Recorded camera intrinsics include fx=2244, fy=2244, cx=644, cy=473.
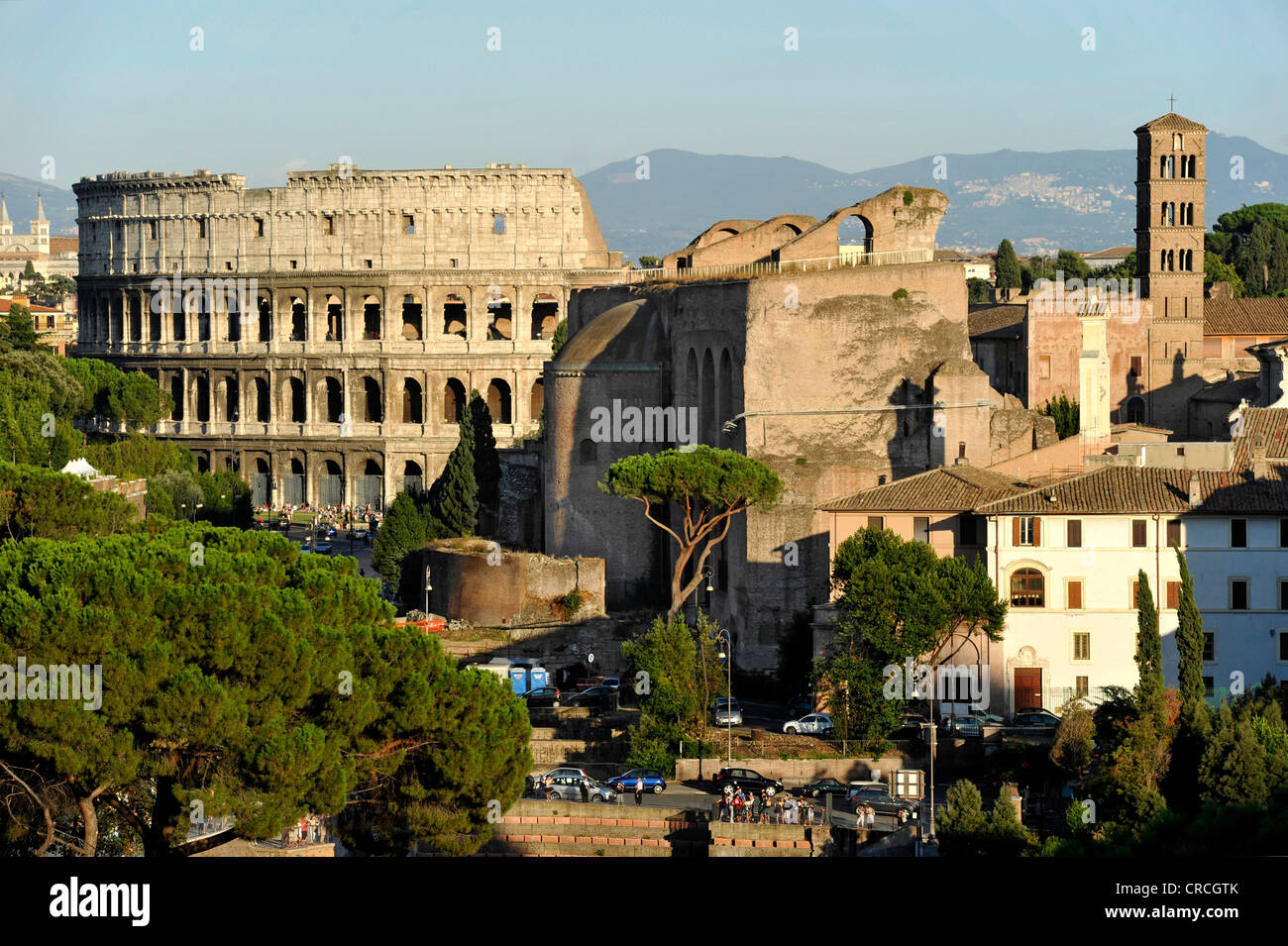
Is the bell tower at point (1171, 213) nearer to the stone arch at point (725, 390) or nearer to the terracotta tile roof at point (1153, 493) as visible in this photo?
the stone arch at point (725, 390)

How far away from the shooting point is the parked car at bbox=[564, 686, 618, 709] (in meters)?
49.6

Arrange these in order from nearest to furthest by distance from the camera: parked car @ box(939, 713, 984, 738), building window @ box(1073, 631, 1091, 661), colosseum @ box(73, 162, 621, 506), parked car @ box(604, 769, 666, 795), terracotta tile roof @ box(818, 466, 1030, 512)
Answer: parked car @ box(604, 769, 666, 795)
parked car @ box(939, 713, 984, 738)
building window @ box(1073, 631, 1091, 661)
terracotta tile roof @ box(818, 466, 1030, 512)
colosseum @ box(73, 162, 621, 506)

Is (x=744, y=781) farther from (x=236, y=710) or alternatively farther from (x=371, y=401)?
(x=371, y=401)

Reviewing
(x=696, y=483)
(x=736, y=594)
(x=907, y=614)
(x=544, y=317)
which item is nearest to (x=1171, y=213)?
(x=736, y=594)

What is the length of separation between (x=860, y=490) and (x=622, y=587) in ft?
36.0

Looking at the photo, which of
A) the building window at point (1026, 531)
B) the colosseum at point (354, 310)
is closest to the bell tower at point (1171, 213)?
the colosseum at point (354, 310)

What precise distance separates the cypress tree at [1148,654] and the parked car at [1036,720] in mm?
1926

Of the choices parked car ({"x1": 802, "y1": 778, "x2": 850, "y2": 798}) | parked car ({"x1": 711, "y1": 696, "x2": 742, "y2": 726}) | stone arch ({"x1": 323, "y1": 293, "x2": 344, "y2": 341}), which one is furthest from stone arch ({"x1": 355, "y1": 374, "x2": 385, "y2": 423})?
parked car ({"x1": 802, "y1": 778, "x2": 850, "y2": 798})

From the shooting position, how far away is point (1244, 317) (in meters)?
81.6

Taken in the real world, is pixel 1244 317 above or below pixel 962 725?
above

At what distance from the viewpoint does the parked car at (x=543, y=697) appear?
160 ft

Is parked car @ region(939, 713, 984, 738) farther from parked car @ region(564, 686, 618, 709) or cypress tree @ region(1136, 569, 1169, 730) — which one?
parked car @ region(564, 686, 618, 709)

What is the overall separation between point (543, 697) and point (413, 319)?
55636 mm

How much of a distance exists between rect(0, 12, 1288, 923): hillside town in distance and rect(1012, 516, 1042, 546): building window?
116 millimetres
